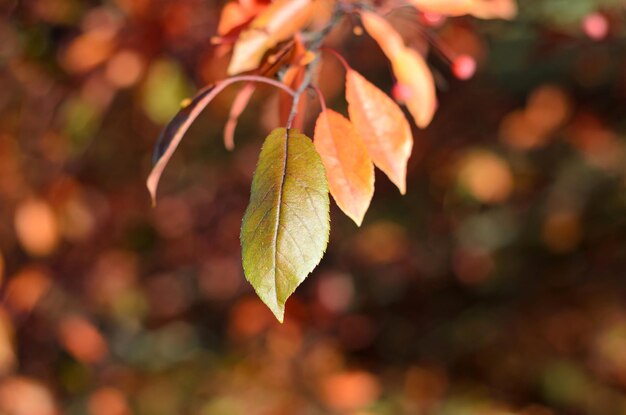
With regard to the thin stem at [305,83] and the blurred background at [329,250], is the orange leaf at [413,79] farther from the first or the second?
the blurred background at [329,250]

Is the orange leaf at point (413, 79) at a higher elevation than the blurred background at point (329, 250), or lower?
higher

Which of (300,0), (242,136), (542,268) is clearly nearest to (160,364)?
(242,136)

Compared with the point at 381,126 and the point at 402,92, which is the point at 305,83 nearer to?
the point at 381,126

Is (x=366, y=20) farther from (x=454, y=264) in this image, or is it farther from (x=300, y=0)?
(x=454, y=264)

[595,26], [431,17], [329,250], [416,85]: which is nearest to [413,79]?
[416,85]

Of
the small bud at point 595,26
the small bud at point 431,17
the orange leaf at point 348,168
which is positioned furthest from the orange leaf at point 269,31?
the small bud at point 595,26

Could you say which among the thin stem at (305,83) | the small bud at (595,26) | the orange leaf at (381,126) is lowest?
the small bud at (595,26)
